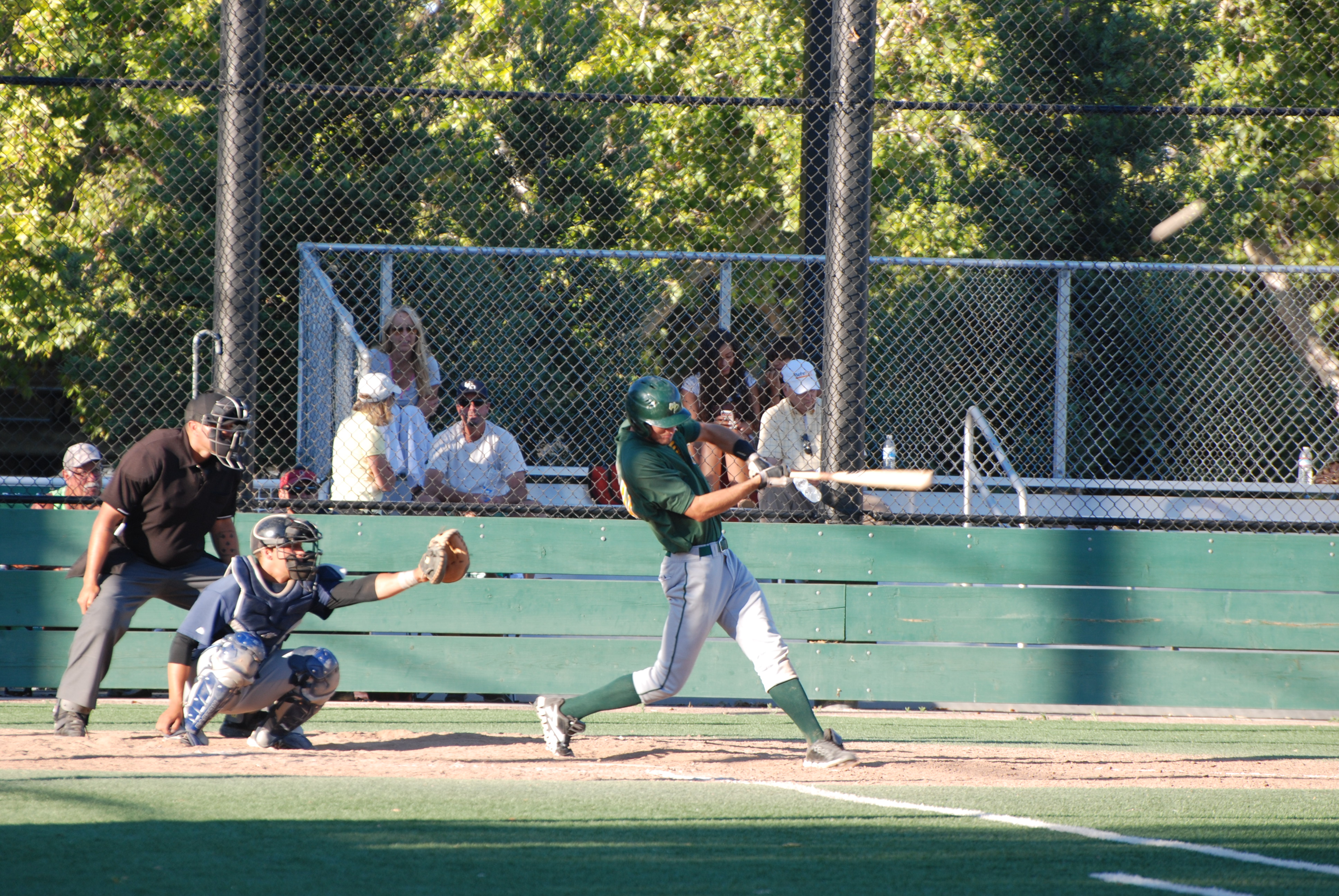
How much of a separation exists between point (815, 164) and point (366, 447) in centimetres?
309

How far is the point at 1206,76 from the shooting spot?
15.4 m

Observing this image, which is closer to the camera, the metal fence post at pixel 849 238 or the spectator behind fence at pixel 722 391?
the metal fence post at pixel 849 238

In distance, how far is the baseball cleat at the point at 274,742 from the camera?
568cm

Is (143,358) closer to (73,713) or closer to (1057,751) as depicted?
(73,713)

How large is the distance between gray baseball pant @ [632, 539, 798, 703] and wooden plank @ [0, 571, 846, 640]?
1.79m

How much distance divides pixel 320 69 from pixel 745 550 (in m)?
7.95

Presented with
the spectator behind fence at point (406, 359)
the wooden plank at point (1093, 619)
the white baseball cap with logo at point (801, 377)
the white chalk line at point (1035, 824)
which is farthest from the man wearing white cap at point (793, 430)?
the white chalk line at point (1035, 824)

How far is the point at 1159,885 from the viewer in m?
3.52

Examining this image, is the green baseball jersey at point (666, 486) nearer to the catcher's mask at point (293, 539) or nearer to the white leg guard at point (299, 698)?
the catcher's mask at point (293, 539)

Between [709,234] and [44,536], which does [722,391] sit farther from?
[709,234]

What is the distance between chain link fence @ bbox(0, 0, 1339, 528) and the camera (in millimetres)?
7680

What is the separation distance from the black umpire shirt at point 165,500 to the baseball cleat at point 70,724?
2.13ft

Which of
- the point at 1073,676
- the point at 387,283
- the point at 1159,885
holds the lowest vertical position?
the point at 1073,676

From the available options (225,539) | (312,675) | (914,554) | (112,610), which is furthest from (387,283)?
(914,554)
